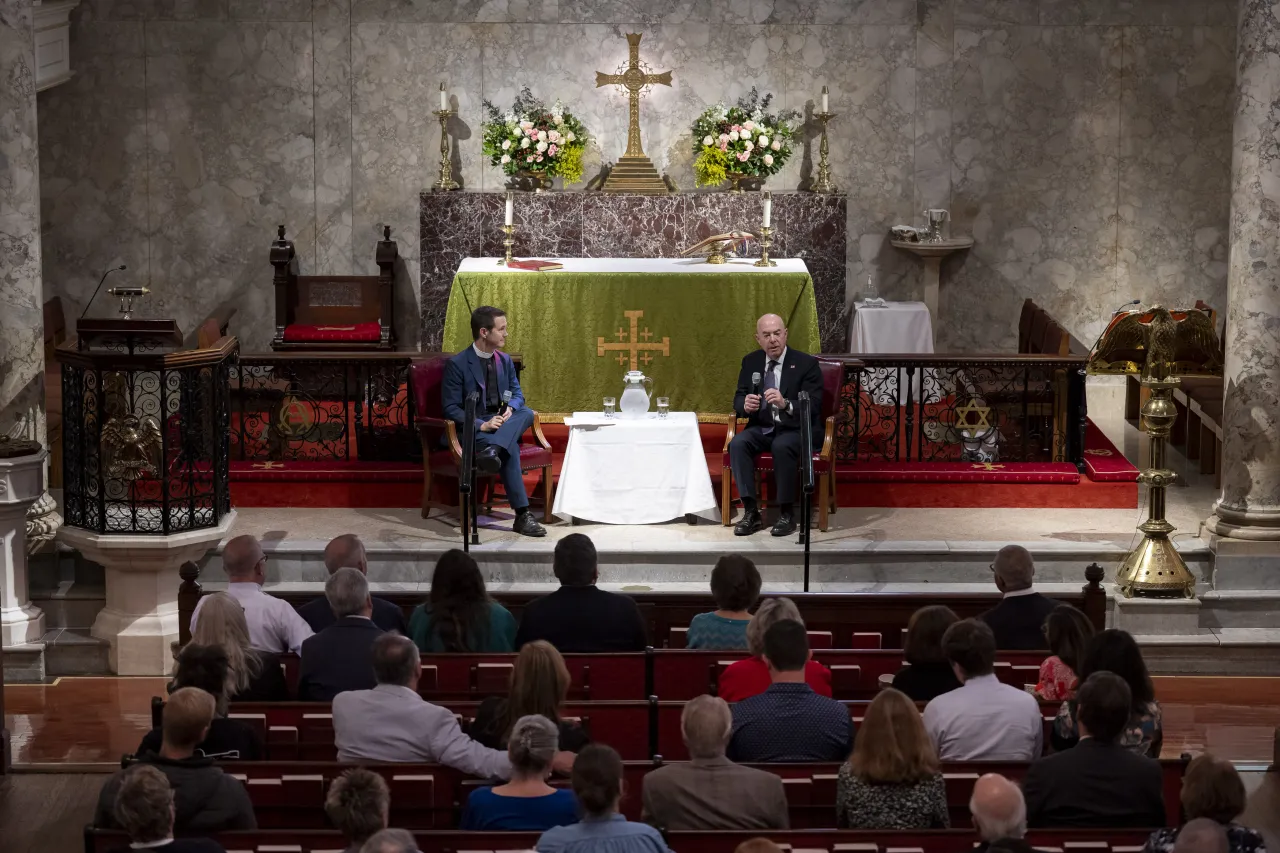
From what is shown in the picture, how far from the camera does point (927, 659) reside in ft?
21.0

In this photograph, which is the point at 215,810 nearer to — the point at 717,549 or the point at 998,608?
the point at 998,608

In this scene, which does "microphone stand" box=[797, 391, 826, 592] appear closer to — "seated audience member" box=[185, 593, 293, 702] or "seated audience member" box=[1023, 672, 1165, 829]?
"seated audience member" box=[185, 593, 293, 702]

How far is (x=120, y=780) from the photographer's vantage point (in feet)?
17.4

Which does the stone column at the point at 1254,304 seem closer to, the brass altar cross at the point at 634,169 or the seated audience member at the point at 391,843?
the brass altar cross at the point at 634,169

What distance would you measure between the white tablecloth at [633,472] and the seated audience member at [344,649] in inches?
134

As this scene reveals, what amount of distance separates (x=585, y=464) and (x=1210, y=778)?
546cm

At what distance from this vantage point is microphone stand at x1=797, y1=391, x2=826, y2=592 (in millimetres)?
9266

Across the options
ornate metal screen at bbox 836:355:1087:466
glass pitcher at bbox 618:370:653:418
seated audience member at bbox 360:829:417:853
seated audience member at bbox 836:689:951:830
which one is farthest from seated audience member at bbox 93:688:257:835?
ornate metal screen at bbox 836:355:1087:466

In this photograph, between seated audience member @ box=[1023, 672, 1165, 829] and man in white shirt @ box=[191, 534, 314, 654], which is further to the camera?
man in white shirt @ box=[191, 534, 314, 654]

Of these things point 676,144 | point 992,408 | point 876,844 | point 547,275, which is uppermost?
point 676,144

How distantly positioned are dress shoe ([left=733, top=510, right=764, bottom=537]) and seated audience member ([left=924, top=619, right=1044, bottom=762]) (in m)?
3.95

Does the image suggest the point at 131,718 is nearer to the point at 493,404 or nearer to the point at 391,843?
the point at 493,404

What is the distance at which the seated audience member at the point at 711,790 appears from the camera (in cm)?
541

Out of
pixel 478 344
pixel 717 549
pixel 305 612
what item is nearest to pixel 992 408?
pixel 717 549
